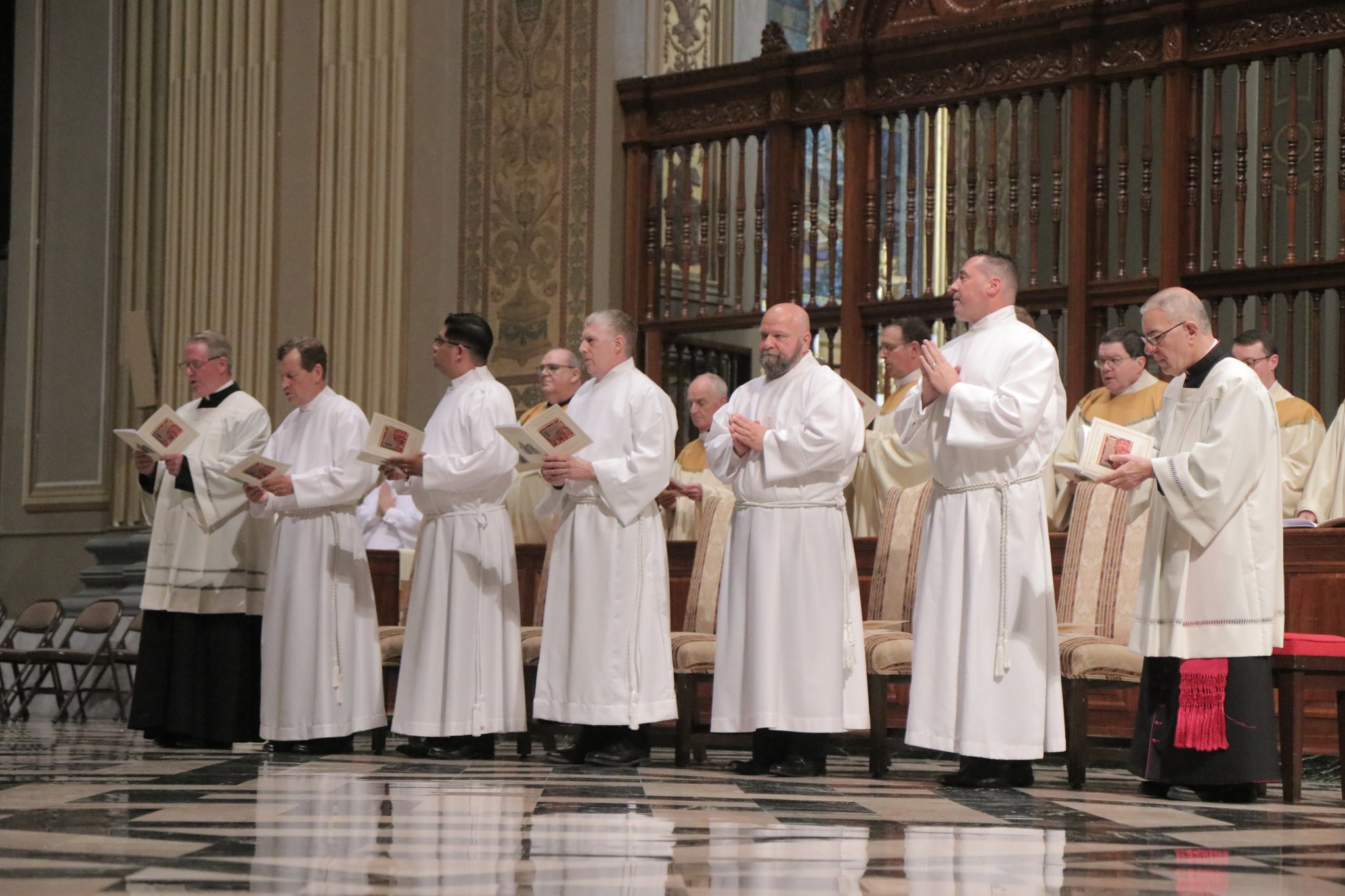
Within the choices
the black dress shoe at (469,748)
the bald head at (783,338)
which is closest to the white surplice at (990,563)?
the bald head at (783,338)

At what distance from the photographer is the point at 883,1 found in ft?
34.0

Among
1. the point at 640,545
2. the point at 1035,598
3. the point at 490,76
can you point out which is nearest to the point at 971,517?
the point at 1035,598

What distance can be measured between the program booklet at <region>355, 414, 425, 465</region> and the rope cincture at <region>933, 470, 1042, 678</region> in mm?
2154

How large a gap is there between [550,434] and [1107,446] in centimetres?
203

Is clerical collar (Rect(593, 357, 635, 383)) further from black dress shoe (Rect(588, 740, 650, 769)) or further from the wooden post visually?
the wooden post

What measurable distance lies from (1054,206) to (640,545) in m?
3.63

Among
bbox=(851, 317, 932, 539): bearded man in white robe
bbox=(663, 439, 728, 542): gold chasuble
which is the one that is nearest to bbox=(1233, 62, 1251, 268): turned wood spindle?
bbox=(851, 317, 932, 539): bearded man in white robe

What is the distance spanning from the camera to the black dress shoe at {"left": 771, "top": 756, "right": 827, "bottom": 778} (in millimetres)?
6379

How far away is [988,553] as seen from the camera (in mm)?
5984

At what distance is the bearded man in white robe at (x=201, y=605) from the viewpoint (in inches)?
302

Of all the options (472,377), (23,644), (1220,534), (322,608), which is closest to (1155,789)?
(1220,534)

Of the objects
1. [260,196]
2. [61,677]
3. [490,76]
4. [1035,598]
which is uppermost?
[490,76]

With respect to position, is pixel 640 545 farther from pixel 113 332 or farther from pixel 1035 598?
pixel 113 332

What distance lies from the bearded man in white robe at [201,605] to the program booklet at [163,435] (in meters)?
0.05
